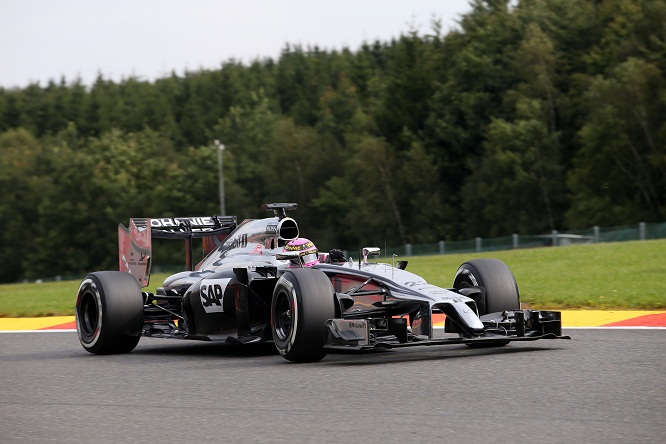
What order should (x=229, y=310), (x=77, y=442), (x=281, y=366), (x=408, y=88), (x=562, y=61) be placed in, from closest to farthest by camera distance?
(x=77, y=442) < (x=281, y=366) < (x=229, y=310) < (x=562, y=61) < (x=408, y=88)

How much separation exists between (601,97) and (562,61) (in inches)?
404

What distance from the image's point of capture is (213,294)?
11.7 meters

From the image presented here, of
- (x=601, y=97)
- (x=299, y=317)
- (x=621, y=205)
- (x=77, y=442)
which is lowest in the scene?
(x=77, y=442)

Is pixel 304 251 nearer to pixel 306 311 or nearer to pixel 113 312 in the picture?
pixel 306 311

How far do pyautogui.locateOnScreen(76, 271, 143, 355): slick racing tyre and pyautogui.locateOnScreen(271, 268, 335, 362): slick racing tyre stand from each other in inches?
93.9

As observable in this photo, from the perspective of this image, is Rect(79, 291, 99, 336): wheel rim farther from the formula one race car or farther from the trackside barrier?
the trackside barrier

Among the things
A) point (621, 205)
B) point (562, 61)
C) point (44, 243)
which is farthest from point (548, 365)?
point (44, 243)

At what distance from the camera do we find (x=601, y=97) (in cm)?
6600

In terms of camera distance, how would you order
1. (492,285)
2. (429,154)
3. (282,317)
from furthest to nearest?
(429,154) < (492,285) < (282,317)

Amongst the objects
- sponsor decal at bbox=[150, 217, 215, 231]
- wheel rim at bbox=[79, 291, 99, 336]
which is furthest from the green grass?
wheel rim at bbox=[79, 291, 99, 336]

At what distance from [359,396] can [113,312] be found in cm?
467

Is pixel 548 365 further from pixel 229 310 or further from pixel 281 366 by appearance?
pixel 229 310

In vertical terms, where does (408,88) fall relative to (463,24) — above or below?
below

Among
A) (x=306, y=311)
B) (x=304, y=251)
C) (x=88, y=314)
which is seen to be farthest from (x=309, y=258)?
Answer: (x=88, y=314)
